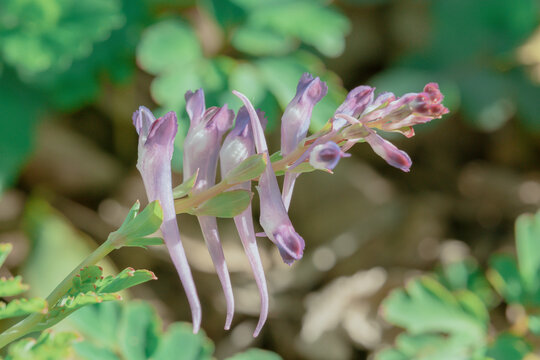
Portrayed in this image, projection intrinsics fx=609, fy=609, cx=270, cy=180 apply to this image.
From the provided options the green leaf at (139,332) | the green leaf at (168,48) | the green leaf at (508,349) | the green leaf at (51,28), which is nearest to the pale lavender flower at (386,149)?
the green leaf at (139,332)

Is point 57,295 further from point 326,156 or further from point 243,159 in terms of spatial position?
point 326,156

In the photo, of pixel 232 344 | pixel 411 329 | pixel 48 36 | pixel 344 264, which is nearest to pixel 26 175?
pixel 48 36

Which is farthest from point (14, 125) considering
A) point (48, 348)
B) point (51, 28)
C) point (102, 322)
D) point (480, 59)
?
point (480, 59)

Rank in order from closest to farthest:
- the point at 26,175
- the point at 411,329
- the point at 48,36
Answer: the point at 411,329 → the point at 48,36 → the point at 26,175

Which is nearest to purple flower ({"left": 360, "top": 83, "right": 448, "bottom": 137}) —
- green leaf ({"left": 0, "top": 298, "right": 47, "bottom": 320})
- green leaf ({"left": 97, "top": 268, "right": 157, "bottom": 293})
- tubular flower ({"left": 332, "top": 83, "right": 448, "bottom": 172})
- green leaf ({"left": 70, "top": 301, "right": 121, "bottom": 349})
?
tubular flower ({"left": 332, "top": 83, "right": 448, "bottom": 172})

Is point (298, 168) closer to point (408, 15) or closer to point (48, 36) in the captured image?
point (48, 36)

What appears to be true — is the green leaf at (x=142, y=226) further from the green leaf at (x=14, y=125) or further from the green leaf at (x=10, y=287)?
the green leaf at (x=14, y=125)

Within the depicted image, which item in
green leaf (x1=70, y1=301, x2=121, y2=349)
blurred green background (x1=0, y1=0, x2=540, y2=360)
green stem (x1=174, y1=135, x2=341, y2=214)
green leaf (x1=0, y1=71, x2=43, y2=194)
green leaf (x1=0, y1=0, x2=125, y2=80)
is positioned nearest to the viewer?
green stem (x1=174, y1=135, x2=341, y2=214)

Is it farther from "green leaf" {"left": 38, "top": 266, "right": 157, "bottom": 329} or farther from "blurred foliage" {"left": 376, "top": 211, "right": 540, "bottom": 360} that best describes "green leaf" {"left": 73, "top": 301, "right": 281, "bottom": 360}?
"blurred foliage" {"left": 376, "top": 211, "right": 540, "bottom": 360}

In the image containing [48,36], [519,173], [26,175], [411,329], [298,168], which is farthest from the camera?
[519,173]
